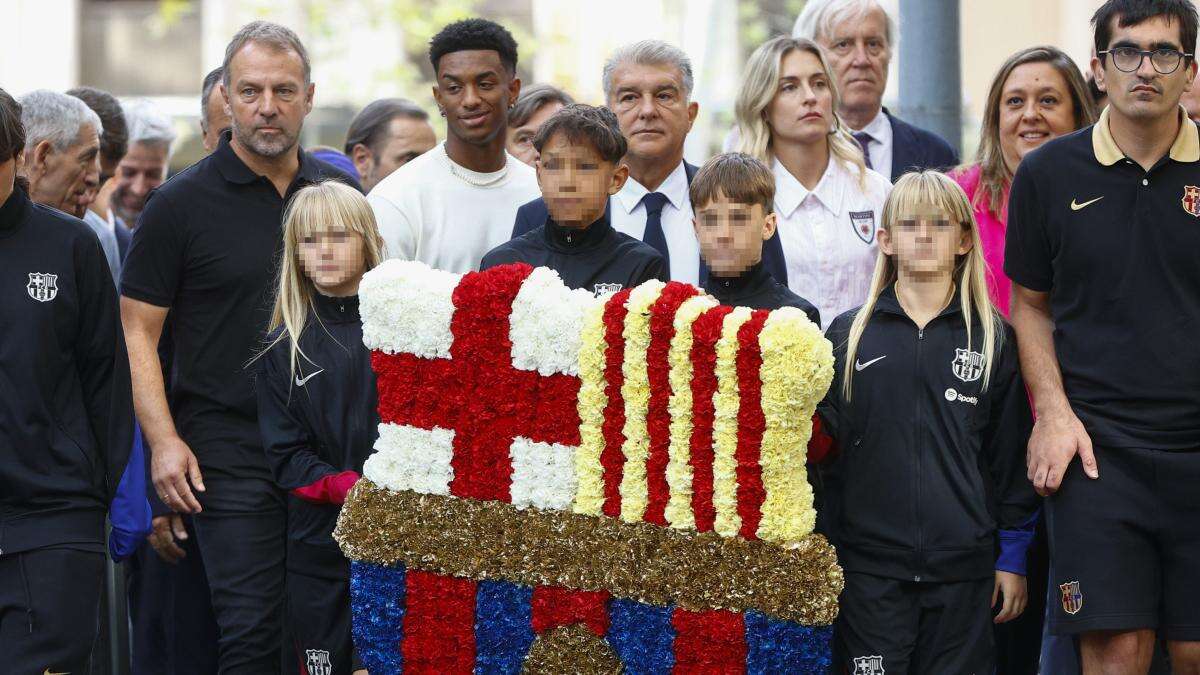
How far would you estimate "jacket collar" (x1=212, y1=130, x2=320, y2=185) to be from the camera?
226 inches

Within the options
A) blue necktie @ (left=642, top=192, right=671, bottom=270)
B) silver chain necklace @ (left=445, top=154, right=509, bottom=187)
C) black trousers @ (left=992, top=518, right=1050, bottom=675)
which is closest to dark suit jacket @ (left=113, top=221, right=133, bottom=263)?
silver chain necklace @ (left=445, top=154, right=509, bottom=187)

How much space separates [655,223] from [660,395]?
1.50 meters

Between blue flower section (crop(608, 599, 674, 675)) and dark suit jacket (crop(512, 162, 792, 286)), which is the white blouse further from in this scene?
blue flower section (crop(608, 599, 674, 675))

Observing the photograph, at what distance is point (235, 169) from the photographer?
5746 mm

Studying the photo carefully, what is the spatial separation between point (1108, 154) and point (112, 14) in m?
18.4

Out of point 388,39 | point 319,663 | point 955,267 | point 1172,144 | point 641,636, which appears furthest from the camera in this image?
point 388,39

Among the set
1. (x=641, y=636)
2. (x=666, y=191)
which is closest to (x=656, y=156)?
(x=666, y=191)

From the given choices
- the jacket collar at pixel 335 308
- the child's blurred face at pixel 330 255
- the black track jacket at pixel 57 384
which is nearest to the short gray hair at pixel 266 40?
the child's blurred face at pixel 330 255

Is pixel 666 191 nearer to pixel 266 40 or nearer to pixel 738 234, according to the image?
pixel 738 234

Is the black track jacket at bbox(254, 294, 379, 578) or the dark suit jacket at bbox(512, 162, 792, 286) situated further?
the dark suit jacket at bbox(512, 162, 792, 286)

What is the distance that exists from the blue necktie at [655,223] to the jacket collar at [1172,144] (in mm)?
1604

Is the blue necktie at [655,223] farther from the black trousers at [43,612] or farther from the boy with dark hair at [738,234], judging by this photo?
the black trousers at [43,612]

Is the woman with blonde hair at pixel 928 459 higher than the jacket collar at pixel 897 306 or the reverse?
the reverse

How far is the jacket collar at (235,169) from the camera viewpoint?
5.73 m
